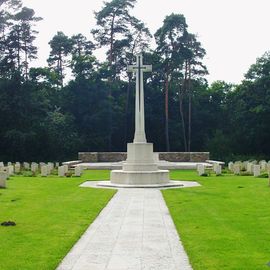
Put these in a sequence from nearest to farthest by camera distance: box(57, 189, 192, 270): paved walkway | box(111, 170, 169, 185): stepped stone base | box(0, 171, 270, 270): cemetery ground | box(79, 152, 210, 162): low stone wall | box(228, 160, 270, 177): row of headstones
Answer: box(57, 189, 192, 270): paved walkway, box(0, 171, 270, 270): cemetery ground, box(111, 170, 169, 185): stepped stone base, box(228, 160, 270, 177): row of headstones, box(79, 152, 210, 162): low stone wall

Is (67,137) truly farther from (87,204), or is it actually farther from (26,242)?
(26,242)

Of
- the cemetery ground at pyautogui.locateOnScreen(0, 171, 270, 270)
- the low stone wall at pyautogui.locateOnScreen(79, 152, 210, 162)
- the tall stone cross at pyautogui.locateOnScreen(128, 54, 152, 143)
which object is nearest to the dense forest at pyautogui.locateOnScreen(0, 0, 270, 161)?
the low stone wall at pyautogui.locateOnScreen(79, 152, 210, 162)

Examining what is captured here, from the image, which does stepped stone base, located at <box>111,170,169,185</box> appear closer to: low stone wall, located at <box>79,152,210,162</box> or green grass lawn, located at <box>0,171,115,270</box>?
green grass lawn, located at <box>0,171,115,270</box>

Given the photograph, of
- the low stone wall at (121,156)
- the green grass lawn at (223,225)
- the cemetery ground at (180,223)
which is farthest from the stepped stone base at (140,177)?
the low stone wall at (121,156)

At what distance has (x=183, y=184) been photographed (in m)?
22.5

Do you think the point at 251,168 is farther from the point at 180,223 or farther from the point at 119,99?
the point at 119,99

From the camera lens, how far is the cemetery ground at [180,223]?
790 cm

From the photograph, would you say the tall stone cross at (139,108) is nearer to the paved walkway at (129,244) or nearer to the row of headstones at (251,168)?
the row of headstones at (251,168)

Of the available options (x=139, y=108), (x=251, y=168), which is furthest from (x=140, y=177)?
(x=251, y=168)

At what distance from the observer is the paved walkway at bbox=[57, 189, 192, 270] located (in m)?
7.43

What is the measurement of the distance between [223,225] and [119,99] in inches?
1796

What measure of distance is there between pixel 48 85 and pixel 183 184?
114ft

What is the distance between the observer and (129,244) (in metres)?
8.95

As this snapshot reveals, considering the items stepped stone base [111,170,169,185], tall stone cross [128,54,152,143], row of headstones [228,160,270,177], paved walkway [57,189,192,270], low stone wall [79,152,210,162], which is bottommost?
paved walkway [57,189,192,270]
